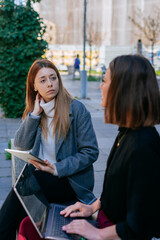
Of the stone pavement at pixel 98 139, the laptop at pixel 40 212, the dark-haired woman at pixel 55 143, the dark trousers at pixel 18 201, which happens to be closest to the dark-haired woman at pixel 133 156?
the laptop at pixel 40 212

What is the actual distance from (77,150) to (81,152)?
0.11 meters

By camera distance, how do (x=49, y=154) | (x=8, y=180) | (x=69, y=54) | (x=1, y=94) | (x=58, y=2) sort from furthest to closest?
(x=58, y=2) → (x=69, y=54) → (x=1, y=94) → (x=8, y=180) → (x=49, y=154)

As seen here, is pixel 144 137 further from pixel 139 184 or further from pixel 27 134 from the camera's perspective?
pixel 27 134

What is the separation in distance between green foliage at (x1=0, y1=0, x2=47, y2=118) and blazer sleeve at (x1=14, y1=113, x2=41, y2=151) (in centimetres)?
533

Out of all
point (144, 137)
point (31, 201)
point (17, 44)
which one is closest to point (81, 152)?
point (31, 201)

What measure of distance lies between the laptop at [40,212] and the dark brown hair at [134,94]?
2.17ft

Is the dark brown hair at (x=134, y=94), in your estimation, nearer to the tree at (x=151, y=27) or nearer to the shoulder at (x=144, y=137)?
the shoulder at (x=144, y=137)

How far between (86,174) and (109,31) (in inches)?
1410

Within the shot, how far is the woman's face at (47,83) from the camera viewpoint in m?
2.82

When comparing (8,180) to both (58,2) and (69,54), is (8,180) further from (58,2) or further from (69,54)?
(58,2)

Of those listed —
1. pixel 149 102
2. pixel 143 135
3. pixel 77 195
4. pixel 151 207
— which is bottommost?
pixel 77 195

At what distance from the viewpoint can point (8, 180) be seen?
173 inches

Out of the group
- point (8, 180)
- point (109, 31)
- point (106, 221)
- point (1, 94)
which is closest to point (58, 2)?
point (109, 31)

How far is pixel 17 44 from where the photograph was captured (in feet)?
26.7
